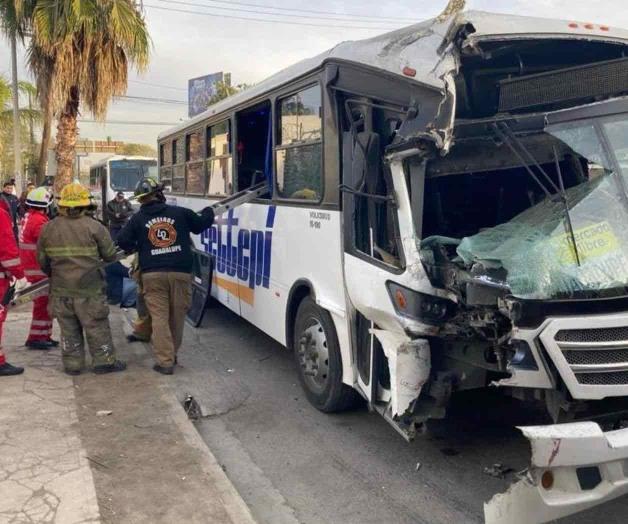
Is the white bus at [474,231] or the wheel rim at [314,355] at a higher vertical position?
the white bus at [474,231]

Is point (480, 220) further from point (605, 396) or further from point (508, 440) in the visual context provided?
point (605, 396)

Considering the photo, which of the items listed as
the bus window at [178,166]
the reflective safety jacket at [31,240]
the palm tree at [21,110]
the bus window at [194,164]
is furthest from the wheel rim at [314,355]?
the palm tree at [21,110]

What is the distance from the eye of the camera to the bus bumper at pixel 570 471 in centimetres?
292

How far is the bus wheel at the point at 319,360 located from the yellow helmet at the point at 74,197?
230 cm

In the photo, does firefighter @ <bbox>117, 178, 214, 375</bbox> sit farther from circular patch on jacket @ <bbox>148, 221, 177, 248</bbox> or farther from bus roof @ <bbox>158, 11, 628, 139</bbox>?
bus roof @ <bbox>158, 11, 628, 139</bbox>

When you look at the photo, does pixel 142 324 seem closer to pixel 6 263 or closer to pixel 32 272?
pixel 32 272

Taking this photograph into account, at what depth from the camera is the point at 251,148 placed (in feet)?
25.1

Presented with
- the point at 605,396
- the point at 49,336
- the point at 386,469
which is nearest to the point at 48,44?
the point at 49,336

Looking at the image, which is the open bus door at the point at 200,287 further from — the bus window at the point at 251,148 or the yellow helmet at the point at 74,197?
the yellow helmet at the point at 74,197

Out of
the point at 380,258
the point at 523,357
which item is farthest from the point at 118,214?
the point at 523,357

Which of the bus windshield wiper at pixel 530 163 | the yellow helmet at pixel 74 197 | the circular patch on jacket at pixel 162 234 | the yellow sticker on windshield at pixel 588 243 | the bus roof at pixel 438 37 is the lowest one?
the circular patch on jacket at pixel 162 234

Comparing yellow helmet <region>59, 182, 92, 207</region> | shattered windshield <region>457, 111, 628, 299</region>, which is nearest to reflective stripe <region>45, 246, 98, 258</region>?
yellow helmet <region>59, 182, 92, 207</region>

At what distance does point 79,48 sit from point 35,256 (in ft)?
32.1

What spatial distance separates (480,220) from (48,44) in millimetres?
13017
